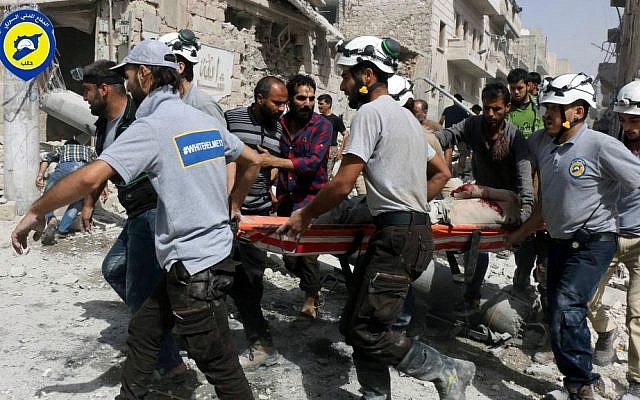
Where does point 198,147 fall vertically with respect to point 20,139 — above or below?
above

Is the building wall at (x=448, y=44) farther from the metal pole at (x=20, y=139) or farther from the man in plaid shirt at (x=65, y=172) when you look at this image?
the man in plaid shirt at (x=65, y=172)

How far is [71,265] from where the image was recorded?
5910mm

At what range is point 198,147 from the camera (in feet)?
7.93

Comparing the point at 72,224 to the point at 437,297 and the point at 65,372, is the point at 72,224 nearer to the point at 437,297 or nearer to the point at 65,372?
the point at 65,372

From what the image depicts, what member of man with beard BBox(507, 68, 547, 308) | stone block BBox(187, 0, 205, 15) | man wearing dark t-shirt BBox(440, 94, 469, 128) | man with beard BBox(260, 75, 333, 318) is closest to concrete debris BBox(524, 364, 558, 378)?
man with beard BBox(507, 68, 547, 308)

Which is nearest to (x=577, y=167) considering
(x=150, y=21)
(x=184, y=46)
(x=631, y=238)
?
(x=631, y=238)

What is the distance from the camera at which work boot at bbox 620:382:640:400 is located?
3.29m

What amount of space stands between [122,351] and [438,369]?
214 cm

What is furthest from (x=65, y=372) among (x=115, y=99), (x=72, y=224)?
(x=72, y=224)

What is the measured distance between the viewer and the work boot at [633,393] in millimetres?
3295

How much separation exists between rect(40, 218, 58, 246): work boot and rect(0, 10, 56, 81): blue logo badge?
1727mm

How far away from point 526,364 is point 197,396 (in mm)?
2394

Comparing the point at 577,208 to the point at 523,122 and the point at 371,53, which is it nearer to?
the point at 371,53

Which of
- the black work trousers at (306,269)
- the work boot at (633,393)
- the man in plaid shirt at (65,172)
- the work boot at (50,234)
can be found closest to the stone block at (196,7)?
the man in plaid shirt at (65,172)
